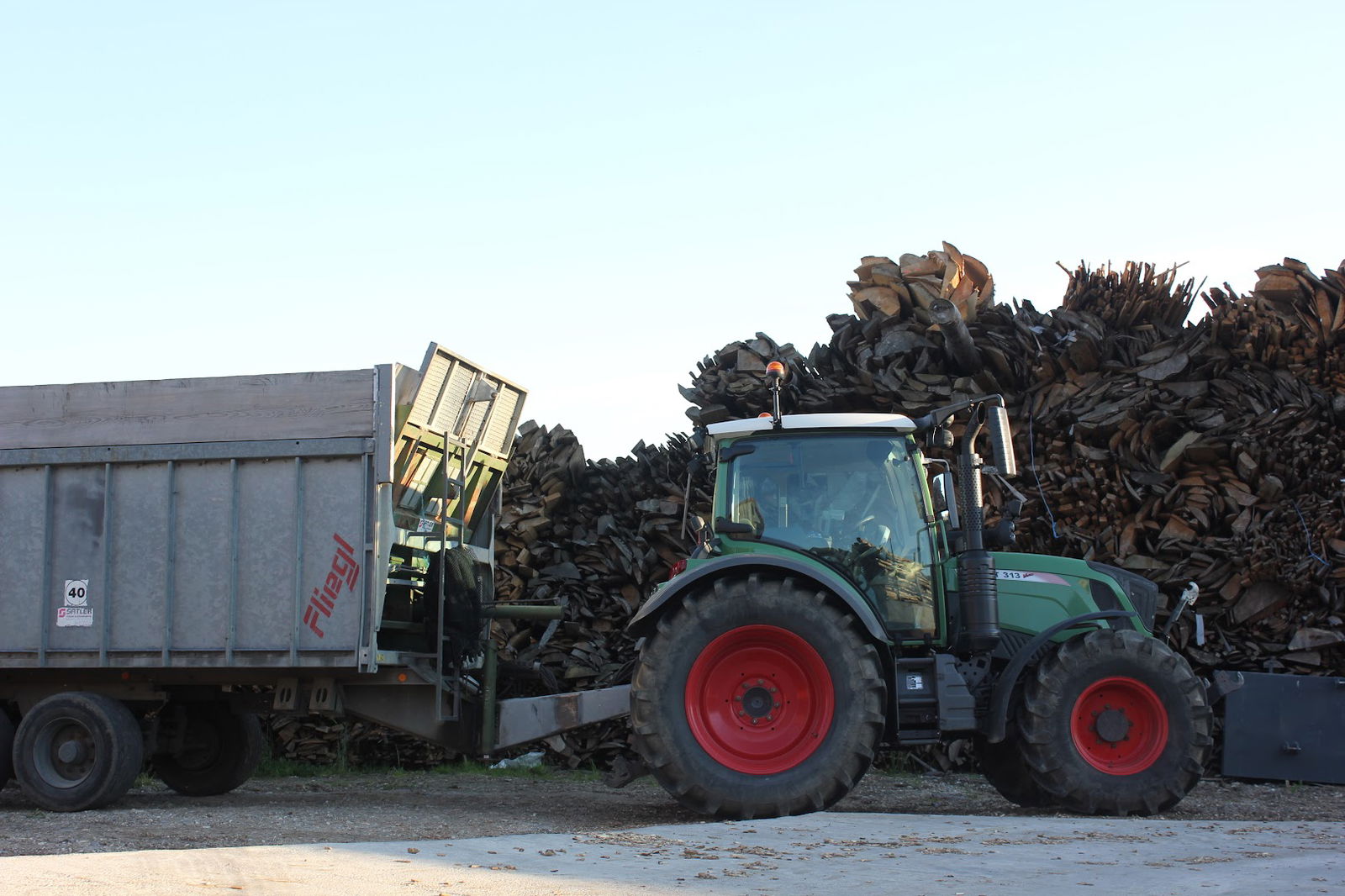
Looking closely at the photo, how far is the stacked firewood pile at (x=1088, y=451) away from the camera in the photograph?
885cm

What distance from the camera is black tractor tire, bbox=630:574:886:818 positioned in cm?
670

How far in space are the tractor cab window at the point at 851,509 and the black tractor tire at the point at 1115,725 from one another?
2.54 feet

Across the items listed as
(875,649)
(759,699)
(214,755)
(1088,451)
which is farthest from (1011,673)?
(214,755)

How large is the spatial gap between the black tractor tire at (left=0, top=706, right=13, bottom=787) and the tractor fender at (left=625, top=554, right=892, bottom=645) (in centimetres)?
390

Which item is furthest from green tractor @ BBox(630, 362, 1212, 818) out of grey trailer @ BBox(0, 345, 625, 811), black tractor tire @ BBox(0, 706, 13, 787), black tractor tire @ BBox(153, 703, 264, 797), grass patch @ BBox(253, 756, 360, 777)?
grass patch @ BBox(253, 756, 360, 777)

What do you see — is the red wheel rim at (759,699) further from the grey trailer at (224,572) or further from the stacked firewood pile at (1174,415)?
the stacked firewood pile at (1174,415)

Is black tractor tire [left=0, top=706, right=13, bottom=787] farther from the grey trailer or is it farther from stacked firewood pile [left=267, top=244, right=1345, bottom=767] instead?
stacked firewood pile [left=267, top=244, right=1345, bottom=767]

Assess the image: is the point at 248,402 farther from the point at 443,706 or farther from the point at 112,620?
the point at 443,706

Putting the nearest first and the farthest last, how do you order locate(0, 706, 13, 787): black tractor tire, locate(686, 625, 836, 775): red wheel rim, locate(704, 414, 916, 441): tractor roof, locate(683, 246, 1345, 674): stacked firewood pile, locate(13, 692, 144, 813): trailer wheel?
locate(686, 625, 836, 775): red wheel rim
locate(704, 414, 916, 441): tractor roof
locate(13, 692, 144, 813): trailer wheel
locate(0, 706, 13, 787): black tractor tire
locate(683, 246, 1345, 674): stacked firewood pile

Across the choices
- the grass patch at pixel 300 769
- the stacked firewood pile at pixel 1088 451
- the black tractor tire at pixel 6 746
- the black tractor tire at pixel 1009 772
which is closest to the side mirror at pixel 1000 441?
the black tractor tire at pixel 1009 772

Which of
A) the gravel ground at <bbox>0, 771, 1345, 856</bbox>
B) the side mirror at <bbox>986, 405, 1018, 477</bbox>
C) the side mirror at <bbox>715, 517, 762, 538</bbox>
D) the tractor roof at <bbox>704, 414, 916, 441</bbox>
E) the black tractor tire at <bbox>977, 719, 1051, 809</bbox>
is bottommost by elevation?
the gravel ground at <bbox>0, 771, 1345, 856</bbox>

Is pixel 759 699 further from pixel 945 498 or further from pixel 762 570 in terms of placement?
pixel 945 498

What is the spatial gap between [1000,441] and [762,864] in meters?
2.91

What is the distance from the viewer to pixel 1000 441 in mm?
6832
